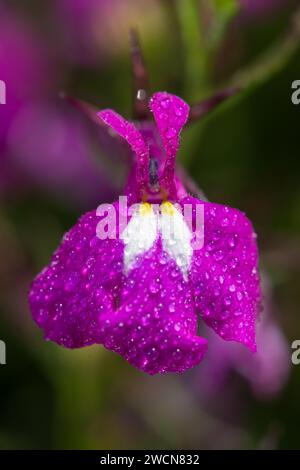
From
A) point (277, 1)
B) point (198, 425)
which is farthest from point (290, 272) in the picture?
point (277, 1)

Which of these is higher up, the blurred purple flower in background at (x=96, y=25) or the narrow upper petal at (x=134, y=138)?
the blurred purple flower in background at (x=96, y=25)

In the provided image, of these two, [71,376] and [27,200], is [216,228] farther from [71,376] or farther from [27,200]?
[27,200]

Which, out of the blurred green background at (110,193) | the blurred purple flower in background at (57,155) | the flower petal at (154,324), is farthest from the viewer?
→ the blurred purple flower in background at (57,155)

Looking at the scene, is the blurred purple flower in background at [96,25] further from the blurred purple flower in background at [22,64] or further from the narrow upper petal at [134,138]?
the narrow upper petal at [134,138]

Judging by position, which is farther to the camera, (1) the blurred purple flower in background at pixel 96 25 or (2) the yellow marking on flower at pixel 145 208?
(1) the blurred purple flower in background at pixel 96 25

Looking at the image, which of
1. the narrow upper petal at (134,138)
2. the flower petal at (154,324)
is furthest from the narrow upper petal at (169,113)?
the flower petal at (154,324)

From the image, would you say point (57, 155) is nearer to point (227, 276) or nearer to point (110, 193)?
point (110, 193)

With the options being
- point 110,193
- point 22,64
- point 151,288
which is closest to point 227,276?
point 151,288
